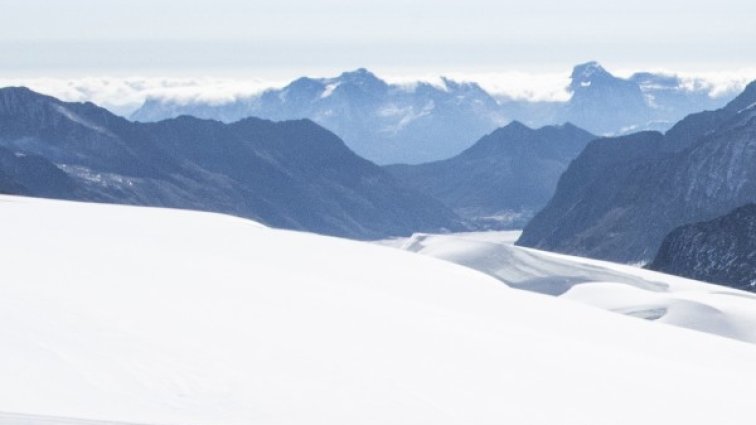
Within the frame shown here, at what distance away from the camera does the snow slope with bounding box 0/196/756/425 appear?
20.1 metres

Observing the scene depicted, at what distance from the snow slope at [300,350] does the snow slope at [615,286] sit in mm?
25695

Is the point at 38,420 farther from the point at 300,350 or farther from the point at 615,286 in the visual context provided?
the point at 615,286

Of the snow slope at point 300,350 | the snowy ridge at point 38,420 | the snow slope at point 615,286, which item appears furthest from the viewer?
the snow slope at point 615,286

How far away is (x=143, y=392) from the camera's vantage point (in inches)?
769

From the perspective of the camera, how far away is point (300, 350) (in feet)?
80.1

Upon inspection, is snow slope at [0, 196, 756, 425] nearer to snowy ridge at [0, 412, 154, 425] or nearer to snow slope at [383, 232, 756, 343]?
snowy ridge at [0, 412, 154, 425]

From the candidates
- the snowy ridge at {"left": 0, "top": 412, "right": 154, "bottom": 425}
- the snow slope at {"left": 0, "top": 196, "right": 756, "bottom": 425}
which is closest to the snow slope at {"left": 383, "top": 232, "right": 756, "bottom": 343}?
the snow slope at {"left": 0, "top": 196, "right": 756, "bottom": 425}

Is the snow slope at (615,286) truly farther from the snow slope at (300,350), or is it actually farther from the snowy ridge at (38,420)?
the snowy ridge at (38,420)

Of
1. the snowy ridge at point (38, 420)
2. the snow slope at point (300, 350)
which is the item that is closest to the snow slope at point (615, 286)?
the snow slope at point (300, 350)

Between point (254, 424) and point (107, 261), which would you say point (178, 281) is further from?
point (254, 424)

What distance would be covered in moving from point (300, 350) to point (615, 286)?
192 ft

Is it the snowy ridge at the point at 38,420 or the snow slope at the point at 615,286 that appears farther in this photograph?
the snow slope at the point at 615,286

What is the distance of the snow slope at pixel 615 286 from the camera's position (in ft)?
219

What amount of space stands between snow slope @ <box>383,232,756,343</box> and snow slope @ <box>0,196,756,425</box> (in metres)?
25.7
